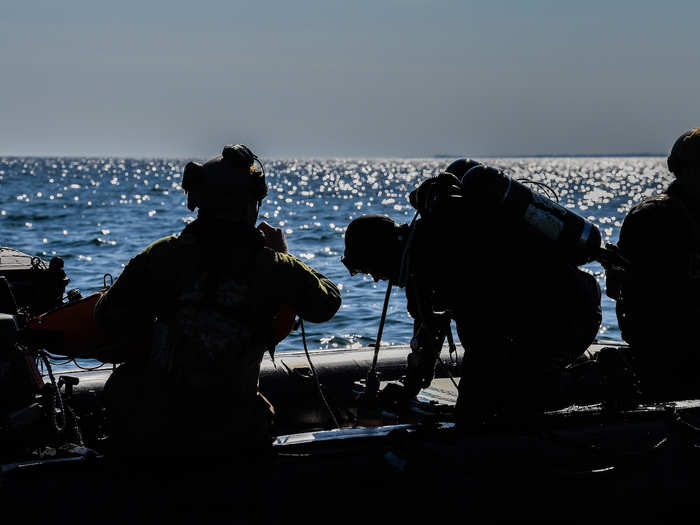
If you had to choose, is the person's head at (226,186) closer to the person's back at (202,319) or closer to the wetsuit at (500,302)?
the person's back at (202,319)

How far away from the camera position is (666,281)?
401 centimetres

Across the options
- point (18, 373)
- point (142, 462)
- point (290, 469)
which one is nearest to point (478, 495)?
point (290, 469)

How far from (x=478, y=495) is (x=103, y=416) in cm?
232

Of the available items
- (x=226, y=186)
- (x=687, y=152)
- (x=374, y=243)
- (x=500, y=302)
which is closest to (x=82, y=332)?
(x=226, y=186)

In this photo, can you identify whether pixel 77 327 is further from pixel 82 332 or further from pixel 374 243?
pixel 374 243

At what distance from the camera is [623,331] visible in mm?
4316

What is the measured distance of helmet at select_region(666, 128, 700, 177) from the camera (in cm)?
408

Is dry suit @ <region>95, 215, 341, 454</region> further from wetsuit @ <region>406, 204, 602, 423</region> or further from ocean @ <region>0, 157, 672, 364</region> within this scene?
ocean @ <region>0, 157, 672, 364</region>

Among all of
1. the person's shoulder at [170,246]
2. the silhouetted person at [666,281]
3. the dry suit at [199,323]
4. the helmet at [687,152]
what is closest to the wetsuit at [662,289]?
the silhouetted person at [666,281]

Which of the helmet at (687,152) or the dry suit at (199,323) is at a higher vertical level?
the helmet at (687,152)

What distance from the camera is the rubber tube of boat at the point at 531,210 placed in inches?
133

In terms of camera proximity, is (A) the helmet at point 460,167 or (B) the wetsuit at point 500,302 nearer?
(B) the wetsuit at point 500,302

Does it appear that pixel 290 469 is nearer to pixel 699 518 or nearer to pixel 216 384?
pixel 216 384

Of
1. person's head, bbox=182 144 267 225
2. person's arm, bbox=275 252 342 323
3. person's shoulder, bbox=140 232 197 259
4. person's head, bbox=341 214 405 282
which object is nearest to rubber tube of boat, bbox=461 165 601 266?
person's head, bbox=341 214 405 282
